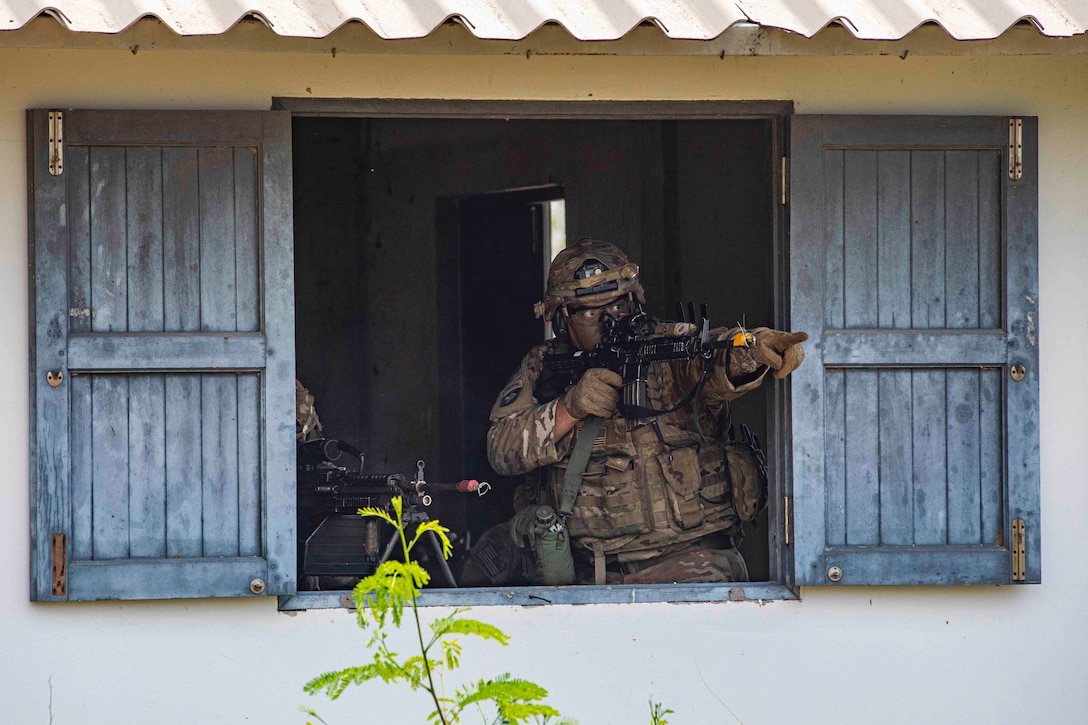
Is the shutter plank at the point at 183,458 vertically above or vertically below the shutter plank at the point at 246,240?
below

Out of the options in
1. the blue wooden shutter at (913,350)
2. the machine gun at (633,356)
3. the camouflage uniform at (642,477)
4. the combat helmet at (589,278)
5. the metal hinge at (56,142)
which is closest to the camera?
the metal hinge at (56,142)

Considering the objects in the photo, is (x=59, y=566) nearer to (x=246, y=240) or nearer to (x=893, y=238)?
(x=246, y=240)

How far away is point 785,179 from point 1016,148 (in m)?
0.74

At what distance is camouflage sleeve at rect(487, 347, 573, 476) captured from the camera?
480 centimetres

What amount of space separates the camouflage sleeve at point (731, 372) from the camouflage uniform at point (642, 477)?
0.75 ft

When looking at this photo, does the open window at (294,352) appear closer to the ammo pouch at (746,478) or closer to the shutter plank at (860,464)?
the shutter plank at (860,464)

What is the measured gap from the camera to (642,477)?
16.1 ft

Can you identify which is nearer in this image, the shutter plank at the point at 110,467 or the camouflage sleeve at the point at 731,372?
the shutter plank at the point at 110,467

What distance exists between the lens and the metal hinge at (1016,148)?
394cm

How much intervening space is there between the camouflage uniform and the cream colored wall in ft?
2.75

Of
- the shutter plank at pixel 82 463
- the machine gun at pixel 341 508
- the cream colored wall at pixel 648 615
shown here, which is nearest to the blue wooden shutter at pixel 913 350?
the cream colored wall at pixel 648 615

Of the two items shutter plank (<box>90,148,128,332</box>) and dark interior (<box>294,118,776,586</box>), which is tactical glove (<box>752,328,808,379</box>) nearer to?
shutter plank (<box>90,148,128,332</box>)

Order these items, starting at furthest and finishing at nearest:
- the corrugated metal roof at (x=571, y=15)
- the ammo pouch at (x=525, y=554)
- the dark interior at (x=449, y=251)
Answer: the dark interior at (x=449, y=251)
the ammo pouch at (x=525, y=554)
the corrugated metal roof at (x=571, y=15)

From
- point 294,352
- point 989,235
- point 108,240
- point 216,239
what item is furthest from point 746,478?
point 108,240
